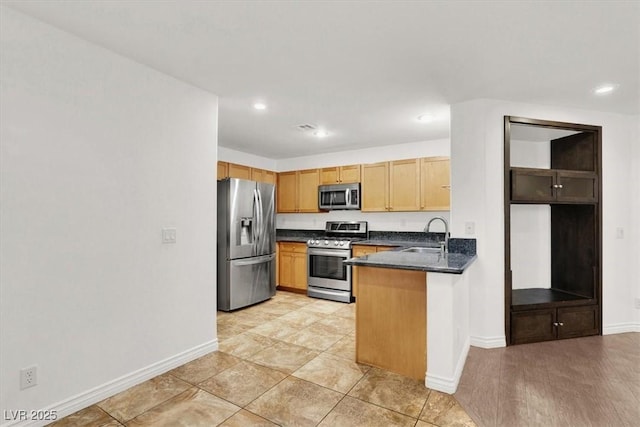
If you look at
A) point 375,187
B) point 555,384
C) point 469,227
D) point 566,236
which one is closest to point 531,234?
point 566,236

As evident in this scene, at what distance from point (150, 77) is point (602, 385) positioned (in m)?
4.17

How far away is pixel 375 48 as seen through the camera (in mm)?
2176

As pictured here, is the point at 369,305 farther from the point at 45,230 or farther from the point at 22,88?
the point at 22,88

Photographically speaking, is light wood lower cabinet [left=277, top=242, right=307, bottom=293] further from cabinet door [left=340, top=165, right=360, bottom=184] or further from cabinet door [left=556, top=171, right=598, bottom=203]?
cabinet door [left=556, top=171, right=598, bottom=203]

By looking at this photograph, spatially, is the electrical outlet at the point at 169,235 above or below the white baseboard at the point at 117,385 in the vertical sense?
above

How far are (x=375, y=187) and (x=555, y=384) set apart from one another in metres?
3.30

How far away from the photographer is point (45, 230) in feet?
6.20

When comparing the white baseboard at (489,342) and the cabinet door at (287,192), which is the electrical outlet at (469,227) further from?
the cabinet door at (287,192)

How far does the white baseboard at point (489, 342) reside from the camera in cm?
305

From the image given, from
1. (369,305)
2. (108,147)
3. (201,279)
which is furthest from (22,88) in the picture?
(369,305)

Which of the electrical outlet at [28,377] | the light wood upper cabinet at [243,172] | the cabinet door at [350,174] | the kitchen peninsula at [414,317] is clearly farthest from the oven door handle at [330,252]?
the electrical outlet at [28,377]

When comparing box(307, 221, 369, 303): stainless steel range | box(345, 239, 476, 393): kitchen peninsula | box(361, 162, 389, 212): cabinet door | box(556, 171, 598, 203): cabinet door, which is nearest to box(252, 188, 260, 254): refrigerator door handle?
box(307, 221, 369, 303): stainless steel range

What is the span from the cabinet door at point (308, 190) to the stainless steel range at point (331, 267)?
0.80 metres

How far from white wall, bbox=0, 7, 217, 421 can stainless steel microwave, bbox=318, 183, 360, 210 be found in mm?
2792
